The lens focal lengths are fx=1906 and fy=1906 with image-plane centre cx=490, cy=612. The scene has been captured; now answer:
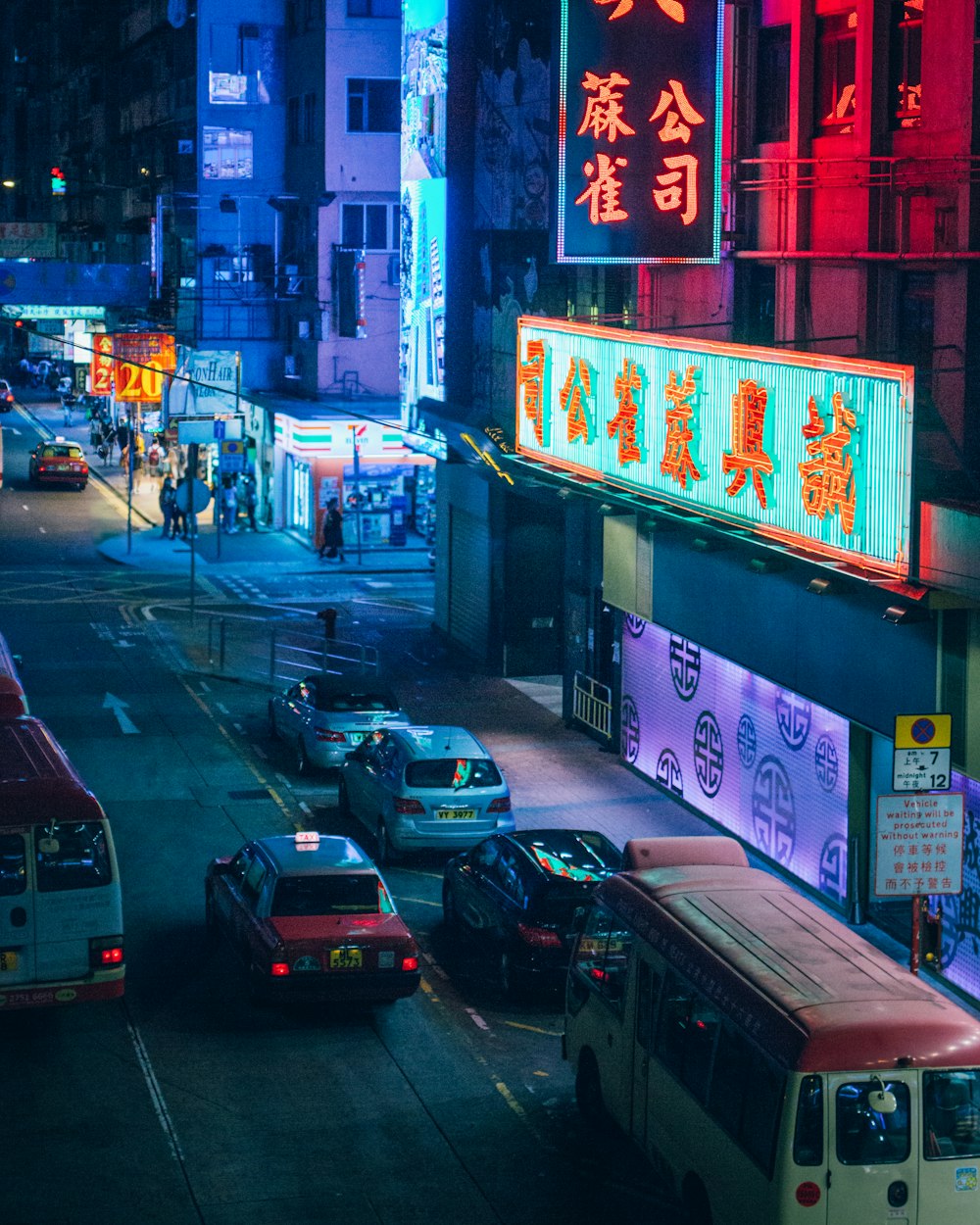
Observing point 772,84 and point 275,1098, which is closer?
point 275,1098

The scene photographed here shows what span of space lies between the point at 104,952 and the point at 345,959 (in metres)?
2.30

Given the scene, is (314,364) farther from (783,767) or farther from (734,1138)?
(734,1138)

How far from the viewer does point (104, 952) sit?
712 inches

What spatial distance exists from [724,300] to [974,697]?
829 cm

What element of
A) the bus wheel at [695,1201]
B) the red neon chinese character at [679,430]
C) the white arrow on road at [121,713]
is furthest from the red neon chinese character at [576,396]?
the bus wheel at [695,1201]

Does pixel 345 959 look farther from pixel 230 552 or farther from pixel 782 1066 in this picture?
pixel 230 552

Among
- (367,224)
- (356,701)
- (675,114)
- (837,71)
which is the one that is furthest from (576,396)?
(367,224)

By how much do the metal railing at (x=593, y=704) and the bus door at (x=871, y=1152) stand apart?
63.1 feet

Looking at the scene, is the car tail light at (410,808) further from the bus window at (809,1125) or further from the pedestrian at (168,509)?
the pedestrian at (168,509)

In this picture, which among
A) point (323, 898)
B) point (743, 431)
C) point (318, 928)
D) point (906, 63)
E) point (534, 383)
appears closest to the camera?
point (318, 928)

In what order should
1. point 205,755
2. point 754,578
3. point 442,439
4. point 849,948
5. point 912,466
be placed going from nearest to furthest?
point 849,948
point 912,466
point 754,578
point 205,755
point 442,439

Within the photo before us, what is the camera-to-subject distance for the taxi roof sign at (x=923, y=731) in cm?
1565

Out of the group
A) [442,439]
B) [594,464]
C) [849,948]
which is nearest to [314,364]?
[442,439]

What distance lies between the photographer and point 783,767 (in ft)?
81.7
